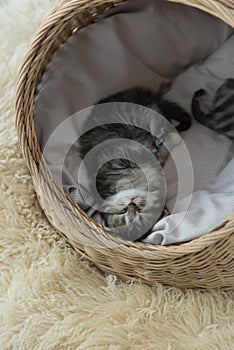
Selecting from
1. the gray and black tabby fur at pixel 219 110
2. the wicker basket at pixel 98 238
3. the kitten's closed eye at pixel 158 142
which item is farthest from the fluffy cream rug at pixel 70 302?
the gray and black tabby fur at pixel 219 110

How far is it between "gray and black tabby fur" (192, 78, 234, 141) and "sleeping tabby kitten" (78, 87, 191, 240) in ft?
0.39

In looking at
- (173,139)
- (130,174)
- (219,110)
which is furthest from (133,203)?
(219,110)

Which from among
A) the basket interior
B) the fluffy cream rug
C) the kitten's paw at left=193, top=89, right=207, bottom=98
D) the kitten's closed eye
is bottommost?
the fluffy cream rug

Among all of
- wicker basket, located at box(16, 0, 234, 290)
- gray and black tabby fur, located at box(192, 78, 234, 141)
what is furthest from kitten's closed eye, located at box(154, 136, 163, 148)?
wicker basket, located at box(16, 0, 234, 290)

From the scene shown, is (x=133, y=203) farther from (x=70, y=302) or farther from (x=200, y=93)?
(x=200, y=93)

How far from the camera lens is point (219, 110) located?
1523 mm

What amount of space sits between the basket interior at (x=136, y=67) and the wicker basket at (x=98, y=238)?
0.11m

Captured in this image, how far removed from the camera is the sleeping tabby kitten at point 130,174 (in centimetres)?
133

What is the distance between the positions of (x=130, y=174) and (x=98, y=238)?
239 millimetres

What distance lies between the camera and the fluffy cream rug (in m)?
1.19

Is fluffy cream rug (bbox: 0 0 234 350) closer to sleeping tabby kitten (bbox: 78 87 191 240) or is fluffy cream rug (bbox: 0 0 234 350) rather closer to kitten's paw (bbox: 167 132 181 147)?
sleeping tabby kitten (bbox: 78 87 191 240)

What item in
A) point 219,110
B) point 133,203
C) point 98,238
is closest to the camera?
point 98,238

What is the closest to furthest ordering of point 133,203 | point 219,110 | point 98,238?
point 98,238, point 133,203, point 219,110

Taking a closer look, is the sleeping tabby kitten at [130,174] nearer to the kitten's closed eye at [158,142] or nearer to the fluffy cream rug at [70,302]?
the kitten's closed eye at [158,142]
